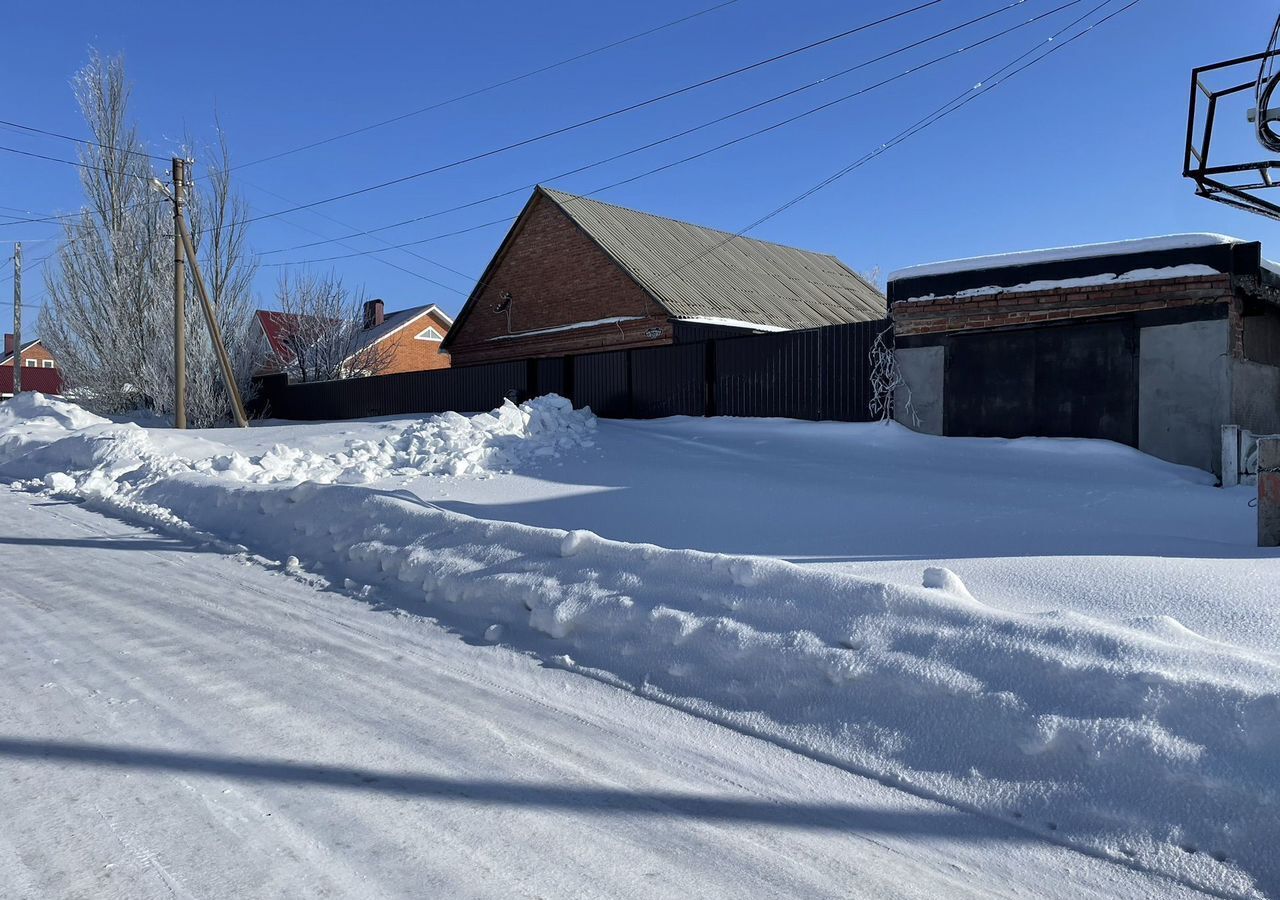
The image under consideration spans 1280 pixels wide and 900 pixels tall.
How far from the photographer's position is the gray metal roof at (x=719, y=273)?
22562 millimetres

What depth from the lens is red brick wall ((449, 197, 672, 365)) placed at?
22.2 meters

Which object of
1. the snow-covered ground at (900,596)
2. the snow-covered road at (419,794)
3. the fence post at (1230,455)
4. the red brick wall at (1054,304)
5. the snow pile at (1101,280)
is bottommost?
the snow-covered road at (419,794)

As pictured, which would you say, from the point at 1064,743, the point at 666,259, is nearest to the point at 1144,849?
the point at 1064,743

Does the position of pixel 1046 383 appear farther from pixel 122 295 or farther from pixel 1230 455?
pixel 122 295

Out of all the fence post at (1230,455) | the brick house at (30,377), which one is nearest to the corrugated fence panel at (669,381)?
the fence post at (1230,455)

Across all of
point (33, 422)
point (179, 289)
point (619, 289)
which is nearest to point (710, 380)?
point (619, 289)

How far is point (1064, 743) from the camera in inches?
131

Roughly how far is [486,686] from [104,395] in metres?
27.6

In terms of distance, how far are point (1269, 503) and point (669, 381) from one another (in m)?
10.4

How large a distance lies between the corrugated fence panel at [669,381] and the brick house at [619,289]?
15.8 feet

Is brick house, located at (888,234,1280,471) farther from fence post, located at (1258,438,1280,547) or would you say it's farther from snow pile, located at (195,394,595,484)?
snow pile, located at (195,394,595,484)

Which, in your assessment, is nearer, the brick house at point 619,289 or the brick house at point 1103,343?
the brick house at point 1103,343

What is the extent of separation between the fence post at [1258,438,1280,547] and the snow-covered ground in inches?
9.3

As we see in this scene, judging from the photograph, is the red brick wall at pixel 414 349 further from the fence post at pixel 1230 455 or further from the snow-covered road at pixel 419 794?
the snow-covered road at pixel 419 794
